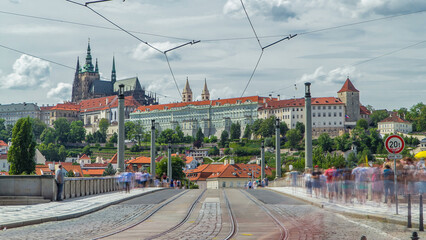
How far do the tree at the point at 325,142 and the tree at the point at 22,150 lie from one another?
118 metres

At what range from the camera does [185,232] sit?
13492 millimetres

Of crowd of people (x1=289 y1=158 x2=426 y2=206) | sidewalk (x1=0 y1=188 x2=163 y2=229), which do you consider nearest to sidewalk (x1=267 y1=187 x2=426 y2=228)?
Answer: crowd of people (x1=289 y1=158 x2=426 y2=206)

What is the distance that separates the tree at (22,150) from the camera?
65.7 metres

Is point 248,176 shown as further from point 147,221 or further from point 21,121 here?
point 147,221

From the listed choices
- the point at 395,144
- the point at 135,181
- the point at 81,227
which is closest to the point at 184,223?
the point at 81,227

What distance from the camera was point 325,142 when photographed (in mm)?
176875

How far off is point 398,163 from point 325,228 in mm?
6741

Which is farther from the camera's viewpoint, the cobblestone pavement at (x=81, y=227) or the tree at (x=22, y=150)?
the tree at (x=22, y=150)

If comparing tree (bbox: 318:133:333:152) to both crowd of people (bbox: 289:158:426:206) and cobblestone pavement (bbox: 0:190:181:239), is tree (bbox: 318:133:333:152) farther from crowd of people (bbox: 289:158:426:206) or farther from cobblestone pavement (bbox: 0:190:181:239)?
cobblestone pavement (bbox: 0:190:181:239)

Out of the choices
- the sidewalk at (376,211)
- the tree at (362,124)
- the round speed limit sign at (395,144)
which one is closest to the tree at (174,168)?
the sidewalk at (376,211)

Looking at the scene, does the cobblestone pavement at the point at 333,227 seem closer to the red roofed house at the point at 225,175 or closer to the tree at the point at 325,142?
the red roofed house at the point at 225,175

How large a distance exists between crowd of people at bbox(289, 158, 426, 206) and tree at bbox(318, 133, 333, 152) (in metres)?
153

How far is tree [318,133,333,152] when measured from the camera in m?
176

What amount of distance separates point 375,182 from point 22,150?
52.2 metres
